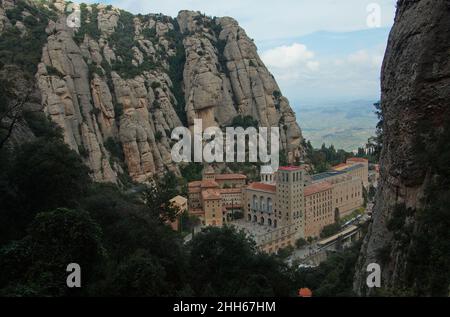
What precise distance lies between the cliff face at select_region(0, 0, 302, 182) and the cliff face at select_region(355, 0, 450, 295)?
38.0 meters

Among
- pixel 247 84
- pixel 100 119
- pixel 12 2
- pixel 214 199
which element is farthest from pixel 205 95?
pixel 12 2

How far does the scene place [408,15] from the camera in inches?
799

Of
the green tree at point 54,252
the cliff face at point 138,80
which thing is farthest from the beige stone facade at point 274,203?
the green tree at point 54,252

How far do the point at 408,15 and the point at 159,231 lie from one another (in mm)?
16028

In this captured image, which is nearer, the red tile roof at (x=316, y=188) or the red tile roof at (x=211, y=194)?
the red tile roof at (x=211, y=194)

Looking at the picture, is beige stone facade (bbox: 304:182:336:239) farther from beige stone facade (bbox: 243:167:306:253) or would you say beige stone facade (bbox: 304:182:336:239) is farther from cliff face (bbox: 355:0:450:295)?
cliff face (bbox: 355:0:450:295)

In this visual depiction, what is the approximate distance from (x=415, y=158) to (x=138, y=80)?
59264 mm

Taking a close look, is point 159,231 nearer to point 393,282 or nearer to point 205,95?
point 393,282

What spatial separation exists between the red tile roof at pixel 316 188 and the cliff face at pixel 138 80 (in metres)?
20.3

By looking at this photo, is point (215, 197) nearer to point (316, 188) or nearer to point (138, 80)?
point (316, 188)

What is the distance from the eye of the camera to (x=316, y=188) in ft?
208

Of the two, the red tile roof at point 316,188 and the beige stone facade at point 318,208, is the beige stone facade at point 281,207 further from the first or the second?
the red tile roof at point 316,188

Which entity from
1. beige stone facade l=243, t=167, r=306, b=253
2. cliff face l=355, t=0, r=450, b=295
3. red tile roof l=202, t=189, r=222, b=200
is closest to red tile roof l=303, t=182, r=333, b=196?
beige stone facade l=243, t=167, r=306, b=253

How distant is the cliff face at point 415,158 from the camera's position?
14820 millimetres
